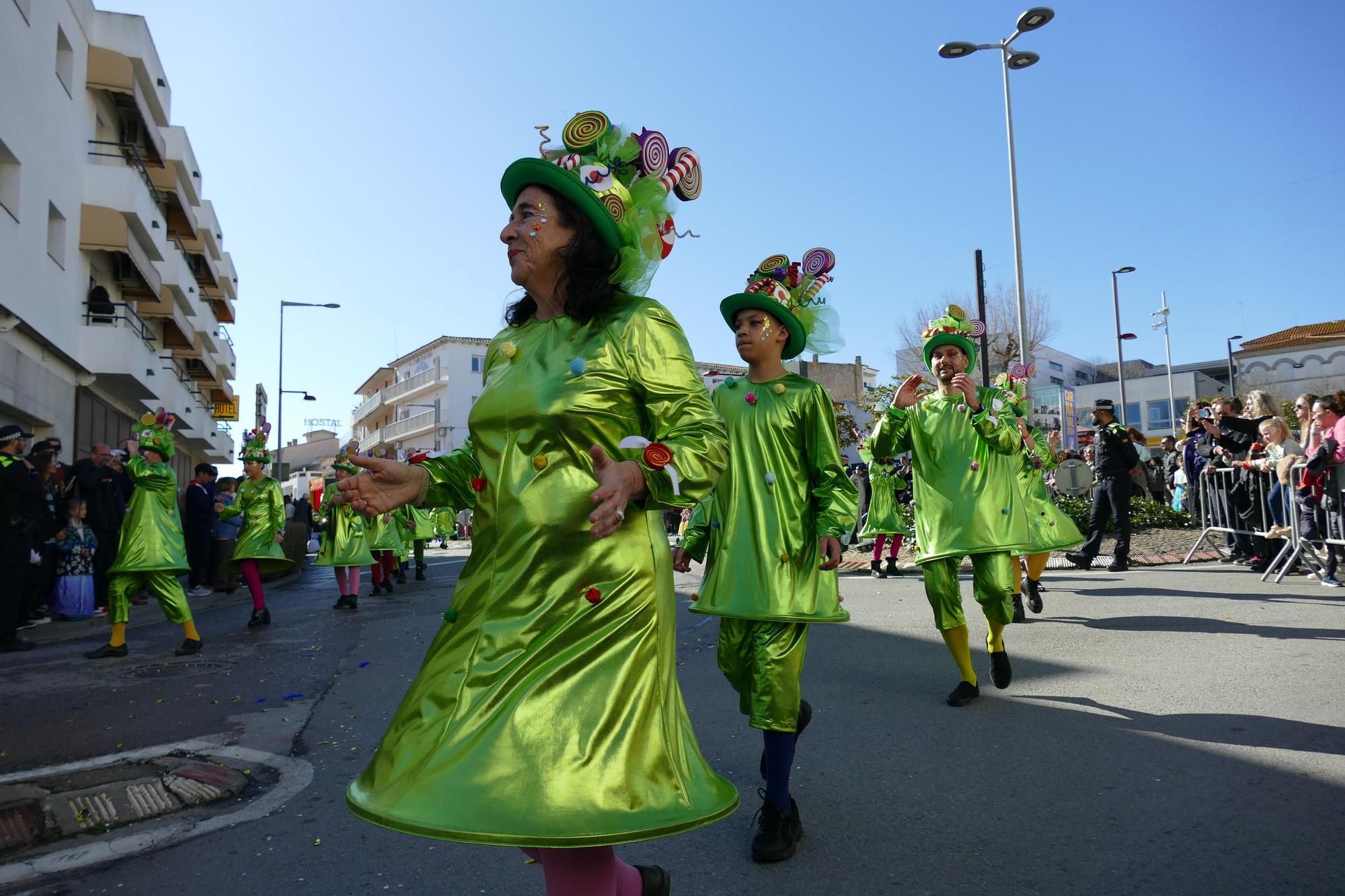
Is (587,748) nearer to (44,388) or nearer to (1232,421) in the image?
(1232,421)

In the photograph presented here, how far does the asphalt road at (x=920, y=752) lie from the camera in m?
3.16

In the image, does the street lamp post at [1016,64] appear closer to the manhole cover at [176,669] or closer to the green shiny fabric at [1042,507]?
the green shiny fabric at [1042,507]

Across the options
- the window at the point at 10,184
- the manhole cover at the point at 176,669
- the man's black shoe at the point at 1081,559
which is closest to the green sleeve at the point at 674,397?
the manhole cover at the point at 176,669

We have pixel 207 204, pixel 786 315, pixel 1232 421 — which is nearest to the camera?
pixel 786 315

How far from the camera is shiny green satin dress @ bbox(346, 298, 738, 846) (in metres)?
1.92

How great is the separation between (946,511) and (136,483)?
7526mm

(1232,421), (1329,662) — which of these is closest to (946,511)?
(1329,662)

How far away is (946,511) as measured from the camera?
5520mm

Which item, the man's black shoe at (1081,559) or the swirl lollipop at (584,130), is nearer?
the swirl lollipop at (584,130)

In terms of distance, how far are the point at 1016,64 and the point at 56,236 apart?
18.5m

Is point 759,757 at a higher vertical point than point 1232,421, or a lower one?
lower

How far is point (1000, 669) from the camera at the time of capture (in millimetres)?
5484

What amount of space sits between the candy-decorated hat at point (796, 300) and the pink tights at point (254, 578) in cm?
773

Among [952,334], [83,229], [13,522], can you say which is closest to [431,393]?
[83,229]
